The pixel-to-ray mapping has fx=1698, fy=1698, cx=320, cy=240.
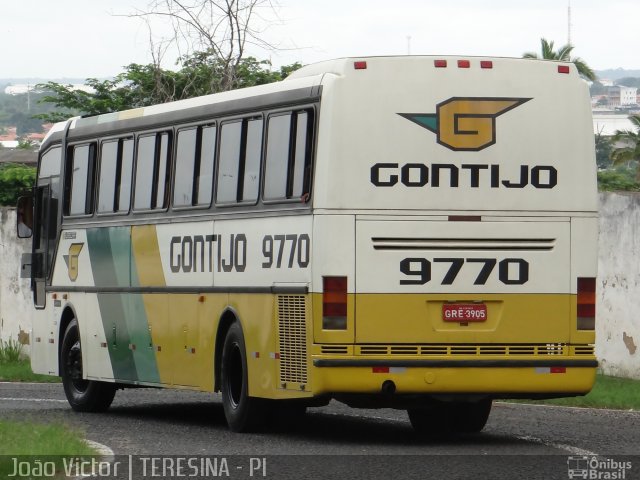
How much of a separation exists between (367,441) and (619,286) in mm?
10000

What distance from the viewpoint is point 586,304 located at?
14.7 metres

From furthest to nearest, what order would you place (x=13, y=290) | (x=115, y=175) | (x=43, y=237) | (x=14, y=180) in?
(x=14, y=180) < (x=13, y=290) < (x=43, y=237) < (x=115, y=175)

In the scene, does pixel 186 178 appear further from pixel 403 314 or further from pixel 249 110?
pixel 403 314

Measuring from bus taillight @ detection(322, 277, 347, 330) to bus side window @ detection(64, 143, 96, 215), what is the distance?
6.41 metres

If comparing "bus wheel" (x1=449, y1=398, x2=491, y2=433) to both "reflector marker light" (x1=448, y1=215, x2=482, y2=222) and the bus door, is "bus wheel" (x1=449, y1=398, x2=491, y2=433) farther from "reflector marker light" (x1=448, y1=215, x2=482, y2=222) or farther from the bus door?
the bus door

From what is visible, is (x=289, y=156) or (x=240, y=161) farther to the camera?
(x=240, y=161)

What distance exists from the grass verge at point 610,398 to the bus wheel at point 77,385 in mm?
5056

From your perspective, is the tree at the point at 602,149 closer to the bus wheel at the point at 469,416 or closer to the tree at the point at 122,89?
the tree at the point at 122,89

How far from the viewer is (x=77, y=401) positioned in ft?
65.7

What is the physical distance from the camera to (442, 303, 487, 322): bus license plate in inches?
563

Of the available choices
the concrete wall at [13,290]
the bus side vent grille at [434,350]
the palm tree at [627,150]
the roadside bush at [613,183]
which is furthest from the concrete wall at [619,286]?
the palm tree at [627,150]

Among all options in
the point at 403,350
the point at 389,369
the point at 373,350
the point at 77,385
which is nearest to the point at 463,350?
the point at 403,350

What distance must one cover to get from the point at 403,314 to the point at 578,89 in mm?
2559

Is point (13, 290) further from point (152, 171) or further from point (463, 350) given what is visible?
point (463, 350)
